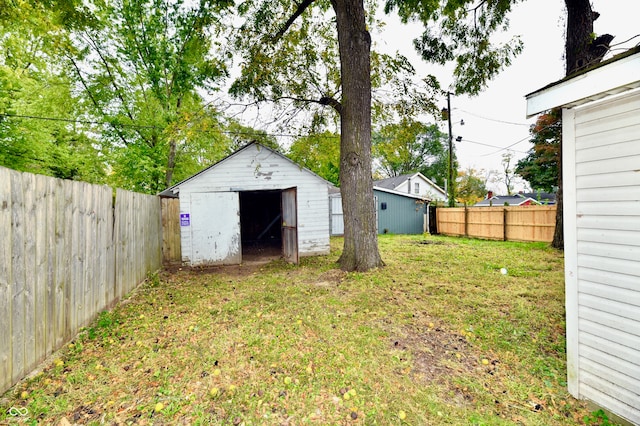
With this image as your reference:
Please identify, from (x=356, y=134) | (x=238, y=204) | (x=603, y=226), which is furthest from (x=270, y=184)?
(x=603, y=226)

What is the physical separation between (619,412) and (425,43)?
28.5ft

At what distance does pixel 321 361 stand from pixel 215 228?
250 inches

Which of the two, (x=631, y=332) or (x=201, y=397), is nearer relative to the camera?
(x=631, y=332)

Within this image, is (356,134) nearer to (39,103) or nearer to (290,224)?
(290,224)

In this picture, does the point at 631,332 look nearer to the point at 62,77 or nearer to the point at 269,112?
the point at 269,112

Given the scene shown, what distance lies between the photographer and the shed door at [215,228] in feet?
26.4

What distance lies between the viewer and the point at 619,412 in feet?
6.25

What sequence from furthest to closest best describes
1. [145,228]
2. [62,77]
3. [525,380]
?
[62,77]
[145,228]
[525,380]

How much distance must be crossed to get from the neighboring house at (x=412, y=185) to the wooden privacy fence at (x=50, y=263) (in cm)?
2243

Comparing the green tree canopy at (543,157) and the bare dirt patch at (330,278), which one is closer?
the bare dirt patch at (330,278)

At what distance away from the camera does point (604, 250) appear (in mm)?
1952

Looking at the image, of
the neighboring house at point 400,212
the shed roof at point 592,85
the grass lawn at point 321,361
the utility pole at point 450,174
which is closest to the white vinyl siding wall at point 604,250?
the shed roof at point 592,85

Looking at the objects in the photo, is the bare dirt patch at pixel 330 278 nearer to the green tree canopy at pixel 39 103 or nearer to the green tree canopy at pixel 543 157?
the green tree canopy at pixel 39 103

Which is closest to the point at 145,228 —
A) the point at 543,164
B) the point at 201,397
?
the point at 201,397
